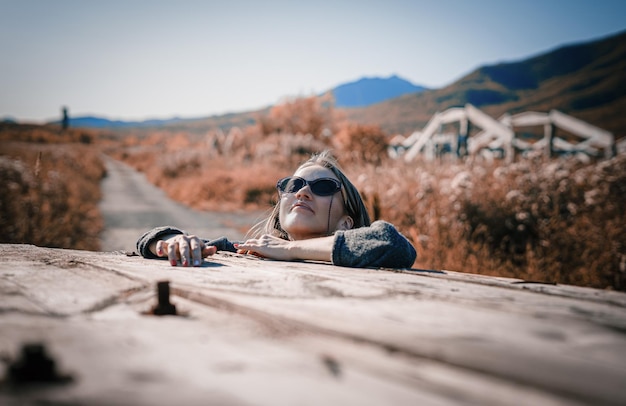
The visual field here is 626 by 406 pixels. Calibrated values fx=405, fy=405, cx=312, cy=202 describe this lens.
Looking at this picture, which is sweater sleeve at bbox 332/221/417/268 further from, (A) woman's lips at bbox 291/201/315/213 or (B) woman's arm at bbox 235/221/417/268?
(A) woman's lips at bbox 291/201/315/213

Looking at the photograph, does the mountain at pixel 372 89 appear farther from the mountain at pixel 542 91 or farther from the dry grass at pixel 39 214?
the dry grass at pixel 39 214

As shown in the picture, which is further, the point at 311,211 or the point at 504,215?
the point at 504,215

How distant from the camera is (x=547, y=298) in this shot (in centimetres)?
129

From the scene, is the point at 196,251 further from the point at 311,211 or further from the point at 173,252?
the point at 311,211

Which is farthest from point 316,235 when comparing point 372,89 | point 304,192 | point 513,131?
point 372,89

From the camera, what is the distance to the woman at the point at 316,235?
2086 millimetres

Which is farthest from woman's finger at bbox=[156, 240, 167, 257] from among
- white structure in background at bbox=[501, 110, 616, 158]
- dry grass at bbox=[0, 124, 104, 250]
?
white structure in background at bbox=[501, 110, 616, 158]

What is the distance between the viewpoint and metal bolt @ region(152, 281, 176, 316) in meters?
1.04

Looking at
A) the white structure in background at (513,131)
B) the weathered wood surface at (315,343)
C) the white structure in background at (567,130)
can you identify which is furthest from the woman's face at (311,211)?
the white structure in background at (567,130)

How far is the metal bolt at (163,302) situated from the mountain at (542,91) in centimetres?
6719

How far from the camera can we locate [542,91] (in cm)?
9400

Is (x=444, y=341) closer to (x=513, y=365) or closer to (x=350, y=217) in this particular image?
(x=513, y=365)

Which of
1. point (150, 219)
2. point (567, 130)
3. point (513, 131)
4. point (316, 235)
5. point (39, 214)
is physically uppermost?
point (567, 130)

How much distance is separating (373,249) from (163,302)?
124 centimetres
